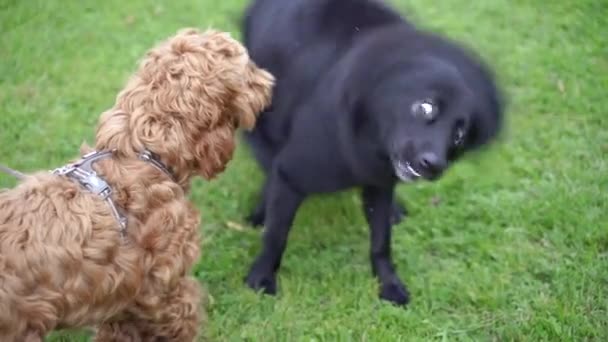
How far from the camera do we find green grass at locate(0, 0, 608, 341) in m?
3.54

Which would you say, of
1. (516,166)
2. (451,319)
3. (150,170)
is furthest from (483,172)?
(150,170)

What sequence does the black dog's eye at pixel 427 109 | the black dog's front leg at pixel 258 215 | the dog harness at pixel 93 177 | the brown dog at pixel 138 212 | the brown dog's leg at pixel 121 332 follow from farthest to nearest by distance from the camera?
the black dog's front leg at pixel 258 215 < the brown dog's leg at pixel 121 332 < the black dog's eye at pixel 427 109 < the dog harness at pixel 93 177 < the brown dog at pixel 138 212

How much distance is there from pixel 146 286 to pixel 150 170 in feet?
1.42

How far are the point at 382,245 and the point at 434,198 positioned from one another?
731 mm

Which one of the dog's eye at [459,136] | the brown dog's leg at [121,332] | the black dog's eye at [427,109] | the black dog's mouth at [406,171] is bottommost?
the brown dog's leg at [121,332]

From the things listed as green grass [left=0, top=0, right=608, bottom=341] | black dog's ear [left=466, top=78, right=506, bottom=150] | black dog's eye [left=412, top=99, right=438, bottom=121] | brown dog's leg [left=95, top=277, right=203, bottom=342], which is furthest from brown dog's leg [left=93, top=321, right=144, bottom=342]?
black dog's ear [left=466, top=78, right=506, bottom=150]

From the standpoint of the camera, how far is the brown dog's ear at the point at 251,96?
2975 millimetres

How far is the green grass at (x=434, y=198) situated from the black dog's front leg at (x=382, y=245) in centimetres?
7

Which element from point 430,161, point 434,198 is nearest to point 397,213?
point 434,198

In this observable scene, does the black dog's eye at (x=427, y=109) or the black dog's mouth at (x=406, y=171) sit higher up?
the black dog's eye at (x=427, y=109)

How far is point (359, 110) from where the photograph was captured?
9.79 ft

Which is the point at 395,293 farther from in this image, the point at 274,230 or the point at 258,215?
the point at 258,215

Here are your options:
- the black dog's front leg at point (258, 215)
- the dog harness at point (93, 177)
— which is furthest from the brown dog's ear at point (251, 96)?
the black dog's front leg at point (258, 215)

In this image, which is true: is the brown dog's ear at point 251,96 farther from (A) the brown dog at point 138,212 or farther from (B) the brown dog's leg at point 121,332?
(B) the brown dog's leg at point 121,332
